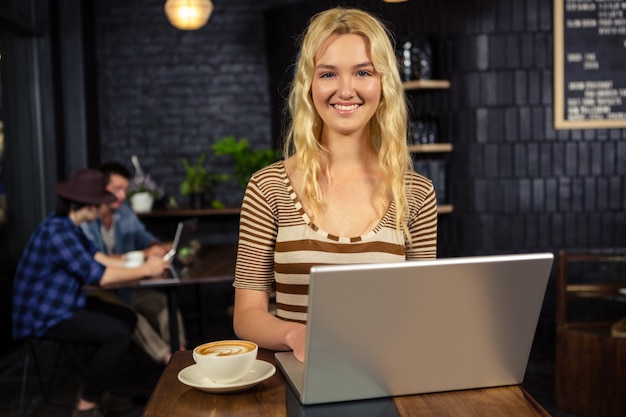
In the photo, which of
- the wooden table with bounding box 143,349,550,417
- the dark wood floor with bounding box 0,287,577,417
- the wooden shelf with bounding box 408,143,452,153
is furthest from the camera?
the wooden shelf with bounding box 408,143,452,153

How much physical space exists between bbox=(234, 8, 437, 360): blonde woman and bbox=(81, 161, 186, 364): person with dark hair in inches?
111

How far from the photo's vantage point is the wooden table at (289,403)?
118 cm

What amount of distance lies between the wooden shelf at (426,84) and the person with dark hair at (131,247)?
6.67 ft

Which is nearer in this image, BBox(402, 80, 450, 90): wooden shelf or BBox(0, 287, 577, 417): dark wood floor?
BBox(0, 287, 577, 417): dark wood floor

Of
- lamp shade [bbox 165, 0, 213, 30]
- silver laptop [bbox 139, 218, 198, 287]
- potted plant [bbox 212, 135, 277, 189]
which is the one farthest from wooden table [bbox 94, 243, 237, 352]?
lamp shade [bbox 165, 0, 213, 30]

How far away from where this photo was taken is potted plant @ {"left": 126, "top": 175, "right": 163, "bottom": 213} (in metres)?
6.27

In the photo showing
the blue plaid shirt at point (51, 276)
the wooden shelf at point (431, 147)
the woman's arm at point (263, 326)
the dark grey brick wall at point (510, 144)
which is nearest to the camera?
the woman's arm at point (263, 326)

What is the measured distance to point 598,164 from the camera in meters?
5.01

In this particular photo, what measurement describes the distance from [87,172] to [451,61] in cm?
269

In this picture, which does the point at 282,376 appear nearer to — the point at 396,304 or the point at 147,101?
the point at 396,304

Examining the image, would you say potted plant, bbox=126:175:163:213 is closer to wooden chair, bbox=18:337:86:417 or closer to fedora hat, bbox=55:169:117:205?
wooden chair, bbox=18:337:86:417

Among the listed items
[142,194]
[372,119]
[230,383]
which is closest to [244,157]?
[142,194]

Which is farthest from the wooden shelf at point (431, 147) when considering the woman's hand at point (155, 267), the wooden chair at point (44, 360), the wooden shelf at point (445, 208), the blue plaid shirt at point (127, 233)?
the wooden chair at point (44, 360)

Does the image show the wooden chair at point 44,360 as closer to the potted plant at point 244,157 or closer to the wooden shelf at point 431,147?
the potted plant at point 244,157
